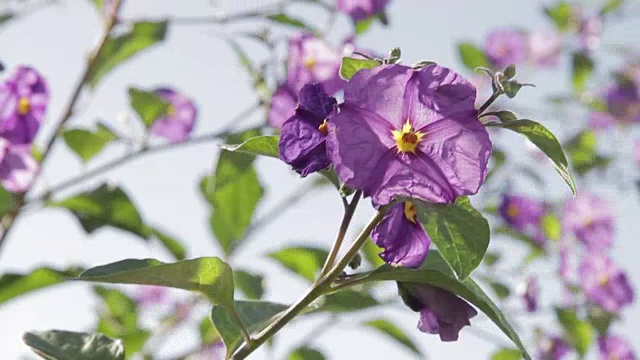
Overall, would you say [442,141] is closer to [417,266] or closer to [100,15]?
[417,266]

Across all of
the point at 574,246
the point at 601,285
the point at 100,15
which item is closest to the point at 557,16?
the point at 574,246

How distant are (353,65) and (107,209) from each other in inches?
45.8

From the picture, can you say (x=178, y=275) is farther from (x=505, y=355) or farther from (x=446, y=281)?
(x=505, y=355)

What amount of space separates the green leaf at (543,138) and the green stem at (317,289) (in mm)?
122

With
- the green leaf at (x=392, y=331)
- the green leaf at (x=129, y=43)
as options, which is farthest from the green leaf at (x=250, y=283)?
the green leaf at (x=129, y=43)

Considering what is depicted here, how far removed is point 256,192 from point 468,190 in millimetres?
1382

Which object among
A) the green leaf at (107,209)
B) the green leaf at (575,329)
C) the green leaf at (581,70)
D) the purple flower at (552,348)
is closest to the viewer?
the green leaf at (107,209)

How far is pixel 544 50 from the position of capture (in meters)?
3.93

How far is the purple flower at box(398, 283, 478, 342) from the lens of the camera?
894mm

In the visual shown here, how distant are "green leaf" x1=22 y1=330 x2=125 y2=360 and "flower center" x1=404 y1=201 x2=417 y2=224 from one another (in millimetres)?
274

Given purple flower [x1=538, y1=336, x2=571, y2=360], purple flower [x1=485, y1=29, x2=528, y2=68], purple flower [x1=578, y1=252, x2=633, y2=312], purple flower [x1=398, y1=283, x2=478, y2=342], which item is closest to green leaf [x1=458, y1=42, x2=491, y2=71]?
purple flower [x1=485, y1=29, x2=528, y2=68]

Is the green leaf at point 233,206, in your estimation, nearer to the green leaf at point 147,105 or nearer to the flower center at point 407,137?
the green leaf at point 147,105

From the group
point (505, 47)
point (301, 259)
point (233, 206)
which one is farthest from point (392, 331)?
point (505, 47)

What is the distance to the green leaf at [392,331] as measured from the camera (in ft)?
7.52
